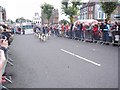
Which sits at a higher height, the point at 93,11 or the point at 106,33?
the point at 93,11

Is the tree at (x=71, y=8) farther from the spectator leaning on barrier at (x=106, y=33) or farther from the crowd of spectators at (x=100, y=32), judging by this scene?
the spectator leaning on barrier at (x=106, y=33)

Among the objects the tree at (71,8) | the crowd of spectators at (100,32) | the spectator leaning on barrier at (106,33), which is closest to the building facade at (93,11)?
the tree at (71,8)

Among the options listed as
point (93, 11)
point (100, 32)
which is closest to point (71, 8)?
point (93, 11)

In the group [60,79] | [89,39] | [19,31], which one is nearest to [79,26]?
[89,39]

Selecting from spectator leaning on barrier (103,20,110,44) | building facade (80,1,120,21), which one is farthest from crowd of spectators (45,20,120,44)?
building facade (80,1,120,21)

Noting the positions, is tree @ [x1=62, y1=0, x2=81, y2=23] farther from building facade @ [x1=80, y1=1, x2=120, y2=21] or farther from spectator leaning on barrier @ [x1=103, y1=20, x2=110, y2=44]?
spectator leaning on barrier @ [x1=103, y1=20, x2=110, y2=44]

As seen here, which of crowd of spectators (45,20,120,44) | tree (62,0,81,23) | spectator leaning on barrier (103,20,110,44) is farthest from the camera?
tree (62,0,81,23)

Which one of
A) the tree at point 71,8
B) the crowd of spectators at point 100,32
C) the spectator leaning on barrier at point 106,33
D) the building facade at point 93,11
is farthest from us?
the building facade at point 93,11

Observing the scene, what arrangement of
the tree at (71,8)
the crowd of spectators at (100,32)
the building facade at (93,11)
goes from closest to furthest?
1. the crowd of spectators at (100,32)
2. the tree at (71,8)
3. the building facade at (93,11)

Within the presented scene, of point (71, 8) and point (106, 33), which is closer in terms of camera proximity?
point (106, 33)

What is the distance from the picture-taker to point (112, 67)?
35.0 ft

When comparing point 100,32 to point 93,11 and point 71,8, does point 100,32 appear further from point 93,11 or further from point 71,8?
point 93,11

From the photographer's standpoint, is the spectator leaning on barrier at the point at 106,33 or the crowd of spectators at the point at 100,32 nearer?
the crowd of spectators at the point at 100,32

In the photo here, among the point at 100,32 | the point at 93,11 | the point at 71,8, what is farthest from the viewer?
the point at 93,11
